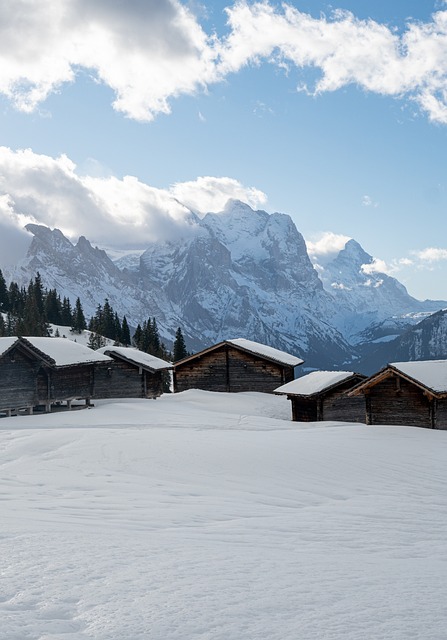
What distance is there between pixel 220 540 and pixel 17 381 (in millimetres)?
28629

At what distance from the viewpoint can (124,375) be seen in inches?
1671

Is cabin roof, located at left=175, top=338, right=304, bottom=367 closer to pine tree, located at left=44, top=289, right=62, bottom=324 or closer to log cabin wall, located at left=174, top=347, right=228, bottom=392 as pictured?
log cabin wall, located at left=174, top=347, right=228, bottom=392

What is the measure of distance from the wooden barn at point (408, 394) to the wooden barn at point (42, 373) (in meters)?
19.8

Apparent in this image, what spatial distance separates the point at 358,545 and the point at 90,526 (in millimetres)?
3979

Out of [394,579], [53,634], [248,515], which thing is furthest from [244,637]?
[248,515]

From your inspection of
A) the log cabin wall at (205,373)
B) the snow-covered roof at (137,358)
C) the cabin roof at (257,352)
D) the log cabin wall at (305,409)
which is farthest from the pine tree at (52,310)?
the log cabin wall at (305,409)

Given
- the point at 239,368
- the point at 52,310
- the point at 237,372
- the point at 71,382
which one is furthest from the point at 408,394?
the point at 52,310

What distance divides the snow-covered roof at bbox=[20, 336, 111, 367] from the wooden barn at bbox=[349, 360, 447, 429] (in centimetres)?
1944

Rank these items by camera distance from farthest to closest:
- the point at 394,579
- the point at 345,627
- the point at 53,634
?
the point at 394,579 < the point at 345,627 < the point at 53,634

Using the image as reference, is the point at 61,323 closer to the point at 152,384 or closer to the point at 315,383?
the point at 152,384

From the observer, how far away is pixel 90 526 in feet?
26.0

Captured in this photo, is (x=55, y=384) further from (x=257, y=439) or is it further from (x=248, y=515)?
(x=248, y=515)

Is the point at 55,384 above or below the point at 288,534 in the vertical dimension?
above

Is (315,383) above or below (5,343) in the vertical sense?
below
